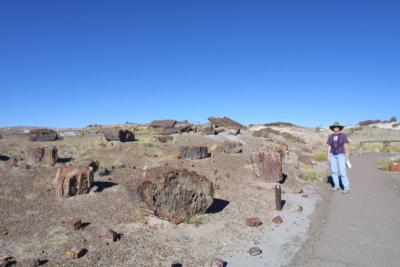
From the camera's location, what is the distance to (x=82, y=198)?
10875mm

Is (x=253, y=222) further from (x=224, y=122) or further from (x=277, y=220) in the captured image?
(x=224, y=122)

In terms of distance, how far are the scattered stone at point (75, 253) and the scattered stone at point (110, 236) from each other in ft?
2.13

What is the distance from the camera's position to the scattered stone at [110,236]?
779cm

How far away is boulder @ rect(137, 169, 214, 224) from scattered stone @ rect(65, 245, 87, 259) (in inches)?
85.7

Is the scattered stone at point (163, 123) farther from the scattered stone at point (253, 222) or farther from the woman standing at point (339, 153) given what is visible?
the scattered stone at point (253, 222)

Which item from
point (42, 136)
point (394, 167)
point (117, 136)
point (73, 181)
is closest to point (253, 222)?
point (73, 181)

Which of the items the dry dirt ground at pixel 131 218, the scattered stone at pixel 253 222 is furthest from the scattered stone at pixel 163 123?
the scattered stone at pixel 253 222

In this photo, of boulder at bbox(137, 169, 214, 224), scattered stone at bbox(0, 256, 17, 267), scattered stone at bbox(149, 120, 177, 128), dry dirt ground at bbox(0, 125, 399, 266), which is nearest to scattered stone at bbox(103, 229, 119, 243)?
dry dirt ground at bbox(0, 125, 399, 266)

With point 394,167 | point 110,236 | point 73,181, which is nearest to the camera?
point 110,236

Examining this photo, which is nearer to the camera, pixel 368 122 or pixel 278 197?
pixel 278 197

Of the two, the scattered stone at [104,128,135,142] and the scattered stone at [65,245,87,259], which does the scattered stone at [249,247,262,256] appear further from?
the scattered stone at [104,128,135,142]

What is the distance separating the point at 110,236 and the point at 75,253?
0.92 meters

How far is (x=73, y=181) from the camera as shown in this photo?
1113 centimetres

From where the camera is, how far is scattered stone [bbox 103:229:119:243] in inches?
307
